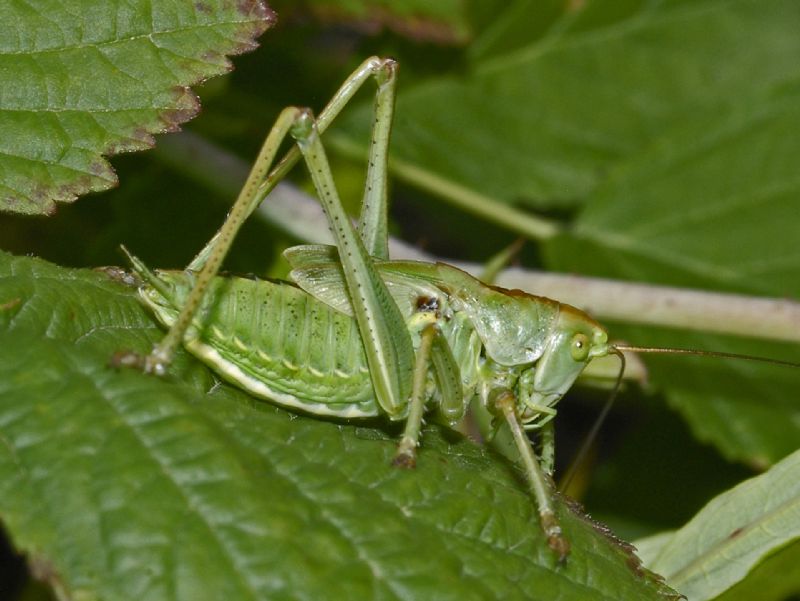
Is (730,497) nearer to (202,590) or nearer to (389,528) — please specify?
(389,528)

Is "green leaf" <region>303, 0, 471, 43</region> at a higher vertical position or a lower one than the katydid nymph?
higher

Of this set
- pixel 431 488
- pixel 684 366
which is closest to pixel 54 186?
pixel 431 488

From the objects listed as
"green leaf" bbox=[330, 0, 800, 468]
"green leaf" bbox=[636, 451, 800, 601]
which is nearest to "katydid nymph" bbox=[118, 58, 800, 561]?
"green leaf" bbox=[636, 451, 800, 601]

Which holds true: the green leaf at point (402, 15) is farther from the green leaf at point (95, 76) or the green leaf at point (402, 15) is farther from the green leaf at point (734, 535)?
the green leaf at point (734, 535)

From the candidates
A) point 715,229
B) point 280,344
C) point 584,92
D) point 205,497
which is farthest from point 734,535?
point 584,92

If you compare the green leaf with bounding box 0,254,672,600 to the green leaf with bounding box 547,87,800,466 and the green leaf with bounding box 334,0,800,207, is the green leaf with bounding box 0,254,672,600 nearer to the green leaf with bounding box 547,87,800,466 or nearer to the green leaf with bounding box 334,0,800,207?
the green leaf with bounding box 547,87,800,466
